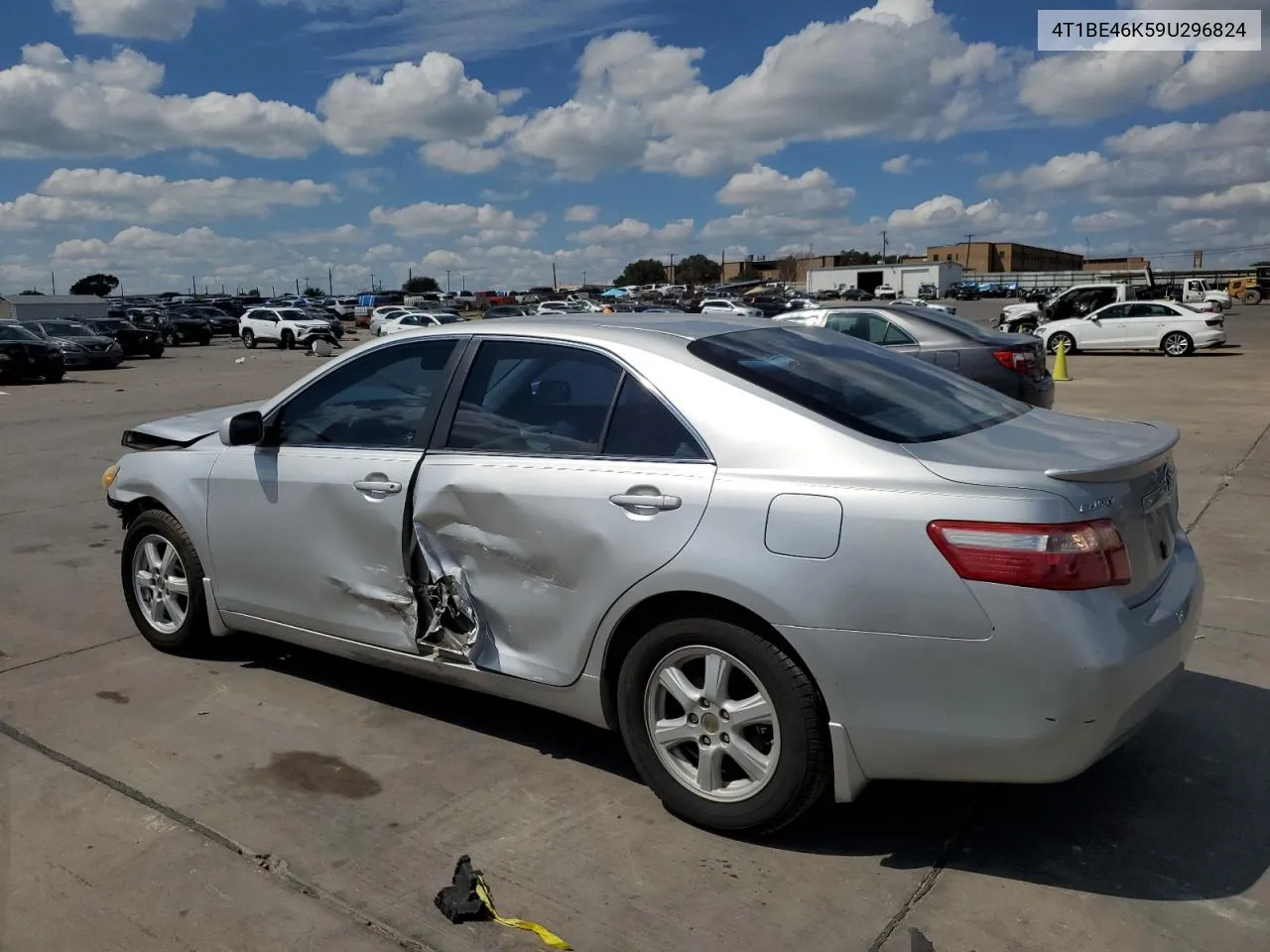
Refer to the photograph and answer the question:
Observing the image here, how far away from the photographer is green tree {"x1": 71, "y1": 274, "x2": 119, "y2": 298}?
379ft

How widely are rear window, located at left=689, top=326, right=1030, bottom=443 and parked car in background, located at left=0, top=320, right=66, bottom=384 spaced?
24447 millimetres

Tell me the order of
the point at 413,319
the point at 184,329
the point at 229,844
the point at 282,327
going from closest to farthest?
the point at 229,844
the point at 413,319
the point at 282,327
the point at 184,329

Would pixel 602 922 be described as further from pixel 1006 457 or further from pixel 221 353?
pixel 221 353

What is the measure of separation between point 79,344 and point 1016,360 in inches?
1042

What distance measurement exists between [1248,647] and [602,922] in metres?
3.68

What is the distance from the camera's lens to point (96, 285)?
117 metres

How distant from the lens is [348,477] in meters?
4.11

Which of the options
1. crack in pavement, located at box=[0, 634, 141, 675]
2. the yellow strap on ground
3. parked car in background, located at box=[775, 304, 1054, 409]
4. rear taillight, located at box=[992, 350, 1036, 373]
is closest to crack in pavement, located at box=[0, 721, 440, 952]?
the yellow strap on ground

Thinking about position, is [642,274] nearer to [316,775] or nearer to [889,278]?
[889,278]

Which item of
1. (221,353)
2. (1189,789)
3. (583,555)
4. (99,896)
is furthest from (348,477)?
(221,353)

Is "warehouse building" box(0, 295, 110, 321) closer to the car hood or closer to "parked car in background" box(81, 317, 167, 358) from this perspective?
"parked car in background" box(81, 317, 167, 358)

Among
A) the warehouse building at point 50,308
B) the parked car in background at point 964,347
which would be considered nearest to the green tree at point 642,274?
the warehouse building at point 50,308

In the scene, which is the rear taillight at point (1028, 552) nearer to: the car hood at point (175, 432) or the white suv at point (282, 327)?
the car hood at point (175, 432)

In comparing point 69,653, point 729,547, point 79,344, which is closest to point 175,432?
point 69,653
